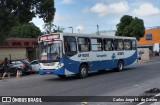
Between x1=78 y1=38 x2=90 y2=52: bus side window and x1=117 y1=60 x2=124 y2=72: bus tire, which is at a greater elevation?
x1=78 y1=38 x2=90 y2=52: bus side window

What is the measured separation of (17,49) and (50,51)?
27.2 metres

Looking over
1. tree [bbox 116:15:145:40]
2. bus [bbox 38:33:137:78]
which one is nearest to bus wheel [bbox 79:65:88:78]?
bus [bbox 38:33:137:78]

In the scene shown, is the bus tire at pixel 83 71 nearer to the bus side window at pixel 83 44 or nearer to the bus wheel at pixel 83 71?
the bus wheel at pixel 83 71

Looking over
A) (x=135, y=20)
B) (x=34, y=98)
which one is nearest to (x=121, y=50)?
(x=34, y=98)

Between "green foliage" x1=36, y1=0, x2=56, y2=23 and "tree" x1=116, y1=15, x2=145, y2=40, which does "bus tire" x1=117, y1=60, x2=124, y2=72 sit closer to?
"green foliage" x1=36, y1=0, x2=56, y2=23

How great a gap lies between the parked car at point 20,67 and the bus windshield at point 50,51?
27.9 ft

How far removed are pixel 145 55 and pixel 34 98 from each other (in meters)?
41.3

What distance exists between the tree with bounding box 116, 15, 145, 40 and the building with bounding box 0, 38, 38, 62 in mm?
18197

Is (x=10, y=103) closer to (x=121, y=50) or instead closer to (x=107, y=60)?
(x=107, y=60)

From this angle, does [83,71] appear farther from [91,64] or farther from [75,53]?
[75,53]

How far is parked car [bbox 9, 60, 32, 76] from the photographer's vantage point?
2838 cm

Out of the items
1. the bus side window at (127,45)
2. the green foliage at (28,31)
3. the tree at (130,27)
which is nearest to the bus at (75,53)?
the bus side window at (127,45)

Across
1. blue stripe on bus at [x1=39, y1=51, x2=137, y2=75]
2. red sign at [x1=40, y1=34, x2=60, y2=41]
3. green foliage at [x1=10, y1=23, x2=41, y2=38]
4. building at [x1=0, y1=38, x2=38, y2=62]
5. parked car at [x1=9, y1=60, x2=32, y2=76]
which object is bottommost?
parked car at [x1=9, y1=60, x2=32, y2=76]

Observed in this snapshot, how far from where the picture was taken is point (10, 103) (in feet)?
38.5
